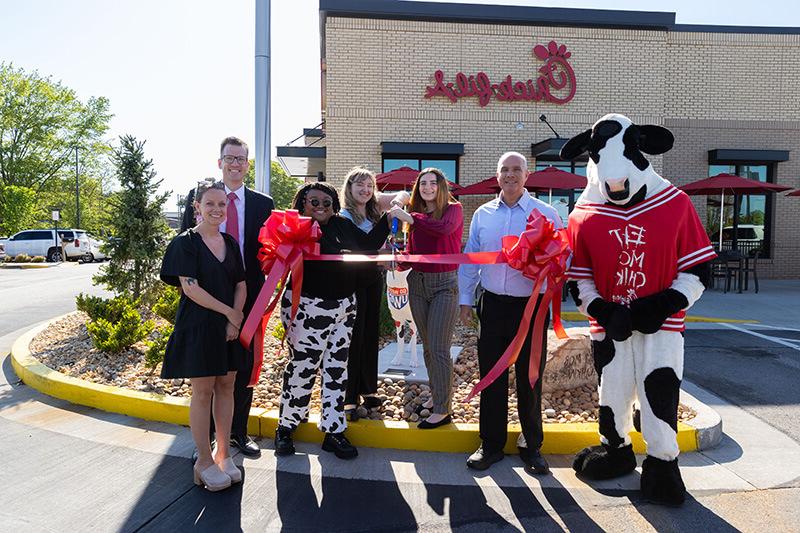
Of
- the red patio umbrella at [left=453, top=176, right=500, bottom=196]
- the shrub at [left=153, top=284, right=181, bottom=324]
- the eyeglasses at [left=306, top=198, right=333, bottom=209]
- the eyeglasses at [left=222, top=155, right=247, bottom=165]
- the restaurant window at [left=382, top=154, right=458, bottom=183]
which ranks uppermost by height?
the restaurant window at [left=382, top=154, right=458, bottom=183]

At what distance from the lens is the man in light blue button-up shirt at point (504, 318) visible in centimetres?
354

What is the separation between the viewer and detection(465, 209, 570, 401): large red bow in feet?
10.7

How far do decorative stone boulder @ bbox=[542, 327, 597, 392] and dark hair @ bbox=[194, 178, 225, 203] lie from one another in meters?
3.15

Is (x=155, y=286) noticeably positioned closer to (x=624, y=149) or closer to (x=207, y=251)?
(x=207, y=251)

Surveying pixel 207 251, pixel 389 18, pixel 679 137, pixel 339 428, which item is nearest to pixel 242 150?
pixel 207 251

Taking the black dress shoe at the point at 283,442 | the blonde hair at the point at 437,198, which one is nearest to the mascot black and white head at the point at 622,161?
the blonde hair at the point at 437,198

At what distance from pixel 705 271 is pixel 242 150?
3.01 m

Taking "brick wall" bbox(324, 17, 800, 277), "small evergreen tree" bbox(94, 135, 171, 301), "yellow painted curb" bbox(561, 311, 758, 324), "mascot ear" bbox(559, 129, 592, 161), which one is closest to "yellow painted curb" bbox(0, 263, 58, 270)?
"brick wall" bbox(324, 17, 800, 277)

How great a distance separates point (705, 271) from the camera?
3107 mm

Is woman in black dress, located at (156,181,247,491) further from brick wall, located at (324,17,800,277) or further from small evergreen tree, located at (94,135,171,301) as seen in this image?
brick wall, located at (324,17,800,277)

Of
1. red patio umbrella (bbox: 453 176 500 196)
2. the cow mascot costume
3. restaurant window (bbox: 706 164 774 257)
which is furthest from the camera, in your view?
restaurant window (bbox: 706 164 774 257)

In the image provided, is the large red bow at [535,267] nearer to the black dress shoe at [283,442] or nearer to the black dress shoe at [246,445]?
the black dress shoe at [283,442]

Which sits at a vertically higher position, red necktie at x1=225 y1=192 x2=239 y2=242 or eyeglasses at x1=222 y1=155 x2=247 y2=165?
eyeglasses at x1=222 y1=155 x2=247 y2=165

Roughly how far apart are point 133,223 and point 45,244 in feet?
87.9
